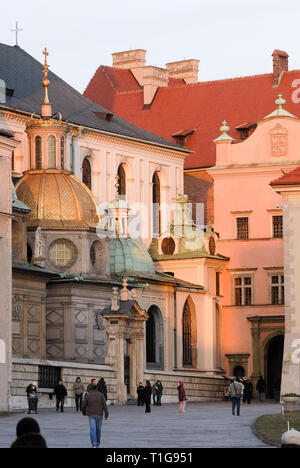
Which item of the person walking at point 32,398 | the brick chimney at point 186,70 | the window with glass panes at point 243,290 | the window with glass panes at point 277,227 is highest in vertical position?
the brick chimney at point 186,70

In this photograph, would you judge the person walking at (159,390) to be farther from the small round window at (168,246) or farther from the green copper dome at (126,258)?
the small round window at (168,246)

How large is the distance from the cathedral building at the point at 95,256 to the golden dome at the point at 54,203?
0.04 metres

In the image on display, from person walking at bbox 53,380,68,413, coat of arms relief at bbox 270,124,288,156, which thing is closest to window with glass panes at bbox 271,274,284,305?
coat of arms relief at bbox 270,124,288,156

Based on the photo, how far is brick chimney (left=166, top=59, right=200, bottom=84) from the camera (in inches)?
4104

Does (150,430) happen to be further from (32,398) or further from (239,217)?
(239,217)

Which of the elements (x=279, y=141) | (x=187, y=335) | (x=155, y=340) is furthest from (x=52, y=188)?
(x=279, y=141)

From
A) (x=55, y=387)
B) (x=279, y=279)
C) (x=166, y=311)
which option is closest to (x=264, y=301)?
(x=279, y=279)

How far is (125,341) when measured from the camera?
58062mm

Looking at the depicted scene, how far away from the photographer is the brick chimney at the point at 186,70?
10425 cm

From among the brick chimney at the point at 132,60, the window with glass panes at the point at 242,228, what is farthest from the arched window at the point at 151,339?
the brick chimney at the point at 132,60
